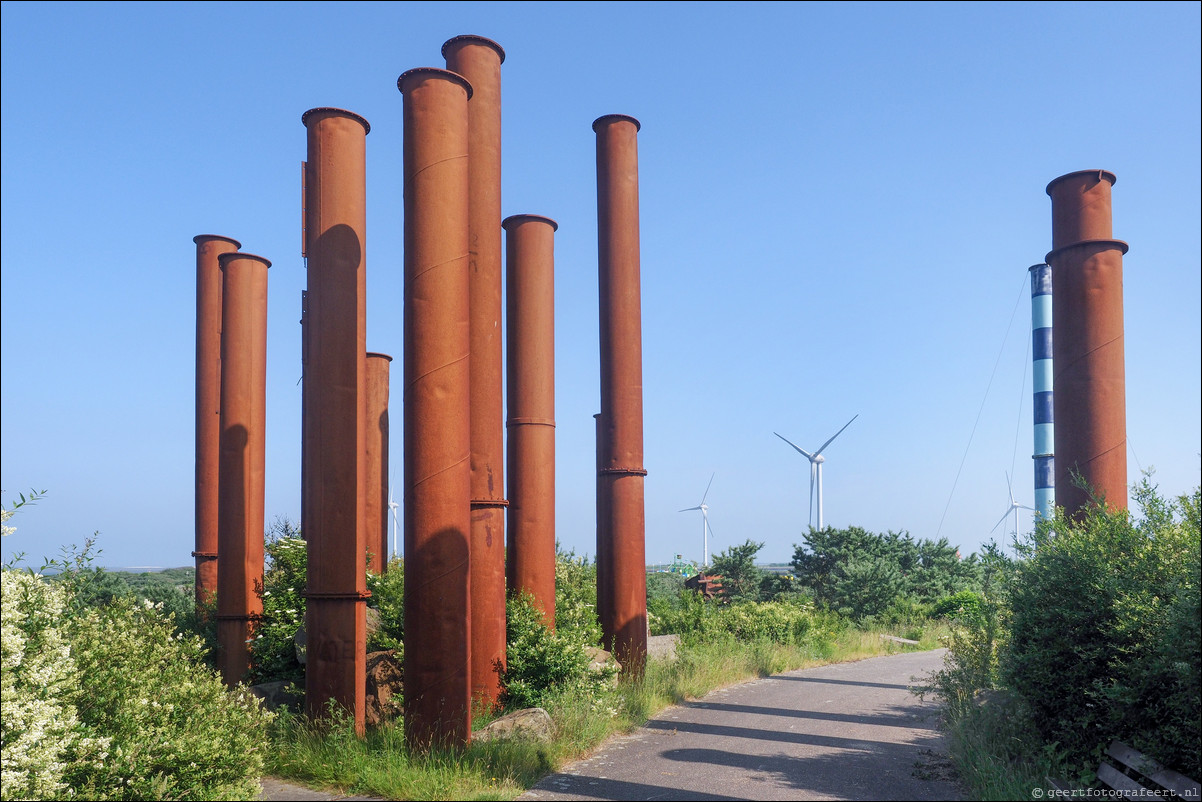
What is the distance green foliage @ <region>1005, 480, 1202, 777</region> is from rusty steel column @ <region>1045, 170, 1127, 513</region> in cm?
126

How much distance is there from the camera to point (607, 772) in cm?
966

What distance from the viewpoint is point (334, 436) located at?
1139 centimetres

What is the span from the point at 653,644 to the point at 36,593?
12121 mm

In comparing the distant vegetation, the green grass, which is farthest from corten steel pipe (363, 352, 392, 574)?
the distant vegetation

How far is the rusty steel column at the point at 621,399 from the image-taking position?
15094 millimetres

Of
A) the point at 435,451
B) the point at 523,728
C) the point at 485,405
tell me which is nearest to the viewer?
the point at 435,451

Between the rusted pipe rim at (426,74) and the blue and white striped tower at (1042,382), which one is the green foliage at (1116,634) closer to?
the rusted pipe rim at (426,74)

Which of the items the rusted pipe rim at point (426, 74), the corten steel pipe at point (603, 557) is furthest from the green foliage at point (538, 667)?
the rusted pipe rim at point (426, 74)

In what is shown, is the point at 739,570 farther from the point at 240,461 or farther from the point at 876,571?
the point at 240,461

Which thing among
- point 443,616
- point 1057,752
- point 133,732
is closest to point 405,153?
point 443,616

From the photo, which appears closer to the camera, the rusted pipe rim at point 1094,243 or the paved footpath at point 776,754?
the paved footpath at point 776,754

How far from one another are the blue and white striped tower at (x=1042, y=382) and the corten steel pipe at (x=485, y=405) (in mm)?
24196

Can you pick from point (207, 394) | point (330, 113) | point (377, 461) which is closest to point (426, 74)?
point (330, 113)

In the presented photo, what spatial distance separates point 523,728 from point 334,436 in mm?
4008
